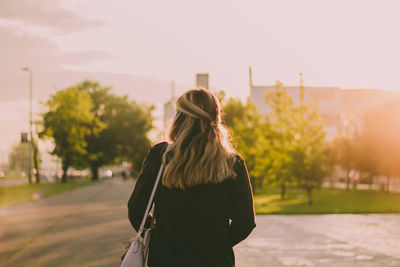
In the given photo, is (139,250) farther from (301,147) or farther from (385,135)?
(385,135)

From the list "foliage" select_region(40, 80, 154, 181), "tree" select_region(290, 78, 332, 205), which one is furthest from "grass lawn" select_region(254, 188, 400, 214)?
"foliage" select_region(40, 80, 154, 181)

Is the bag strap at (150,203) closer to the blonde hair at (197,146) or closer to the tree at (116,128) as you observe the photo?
the blonde hair at (197,146)

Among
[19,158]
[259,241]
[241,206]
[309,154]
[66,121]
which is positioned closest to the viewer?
[241,206]

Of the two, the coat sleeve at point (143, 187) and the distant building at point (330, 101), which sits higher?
the distant building at point (330, 101)

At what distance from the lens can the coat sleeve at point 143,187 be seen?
2.71 m

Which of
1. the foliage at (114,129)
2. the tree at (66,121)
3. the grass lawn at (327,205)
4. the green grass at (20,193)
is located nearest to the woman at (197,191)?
the grass lawn at (327,205)

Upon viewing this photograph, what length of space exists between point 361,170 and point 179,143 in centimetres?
3836

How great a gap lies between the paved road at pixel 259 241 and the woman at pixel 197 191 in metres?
5.28

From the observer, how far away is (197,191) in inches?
101

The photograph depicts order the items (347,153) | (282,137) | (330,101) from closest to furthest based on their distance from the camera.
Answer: (282,137) → (347,153) → (330,101)

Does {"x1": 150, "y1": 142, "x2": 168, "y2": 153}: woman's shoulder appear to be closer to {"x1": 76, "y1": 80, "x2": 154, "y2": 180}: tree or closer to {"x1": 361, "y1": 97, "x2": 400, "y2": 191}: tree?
A: {"x1": 361, "y1": 97, "x2": 400, "y2": 191}: tree

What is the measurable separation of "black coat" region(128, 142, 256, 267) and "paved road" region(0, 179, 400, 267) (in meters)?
5.26

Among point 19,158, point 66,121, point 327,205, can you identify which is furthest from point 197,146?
point 19,158

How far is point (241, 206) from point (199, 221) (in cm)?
25
